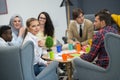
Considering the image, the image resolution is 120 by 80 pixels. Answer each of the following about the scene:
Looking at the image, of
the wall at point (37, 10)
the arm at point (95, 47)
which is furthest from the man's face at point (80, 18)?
the wall at point (37, 10)

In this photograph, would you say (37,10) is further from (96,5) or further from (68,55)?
(68,55)

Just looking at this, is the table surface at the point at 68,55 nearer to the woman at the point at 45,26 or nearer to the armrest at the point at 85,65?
the armrest at the point at 85,65

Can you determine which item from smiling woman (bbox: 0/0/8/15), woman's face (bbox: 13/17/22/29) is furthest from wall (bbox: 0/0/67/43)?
woman's face (bbox: 13/17/22/29)

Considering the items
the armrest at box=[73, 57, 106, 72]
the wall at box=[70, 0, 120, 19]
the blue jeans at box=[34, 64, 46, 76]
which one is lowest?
the blue jeans at box=[34, 64, 46, 76]

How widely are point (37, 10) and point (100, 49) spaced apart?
347 cm

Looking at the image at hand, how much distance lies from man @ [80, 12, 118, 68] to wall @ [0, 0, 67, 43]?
3.07 meters

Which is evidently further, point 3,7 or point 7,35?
point 3,7

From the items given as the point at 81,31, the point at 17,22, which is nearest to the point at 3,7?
the point at 17,22

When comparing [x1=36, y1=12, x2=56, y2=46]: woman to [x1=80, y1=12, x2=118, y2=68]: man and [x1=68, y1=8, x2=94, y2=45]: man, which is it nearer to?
[x1=68, y1=8, x2=94, y2=45]: man

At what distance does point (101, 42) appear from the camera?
3.12m

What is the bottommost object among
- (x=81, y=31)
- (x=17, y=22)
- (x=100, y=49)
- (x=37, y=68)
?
(x=37, y=68)

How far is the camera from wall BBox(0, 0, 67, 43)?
5.90 metres

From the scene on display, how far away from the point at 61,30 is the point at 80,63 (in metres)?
3.51

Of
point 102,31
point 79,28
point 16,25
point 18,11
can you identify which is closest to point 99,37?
point 102,31
